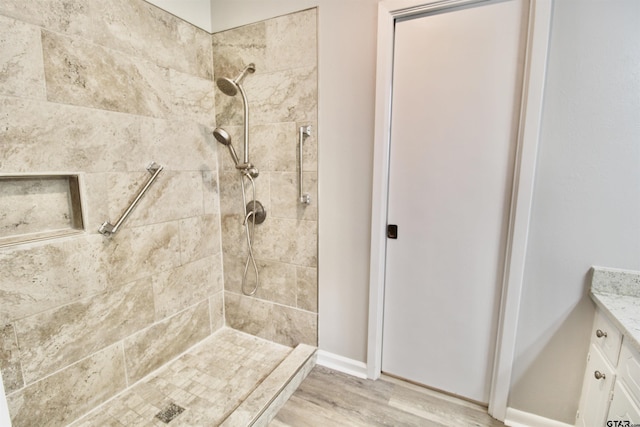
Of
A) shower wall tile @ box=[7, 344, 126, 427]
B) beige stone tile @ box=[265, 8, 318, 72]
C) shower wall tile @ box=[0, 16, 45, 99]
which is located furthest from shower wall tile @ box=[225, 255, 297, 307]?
shower wall tile @ box=[0, 16, 45, 99]

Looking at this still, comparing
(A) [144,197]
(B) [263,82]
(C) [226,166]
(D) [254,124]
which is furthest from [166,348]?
(B) [263,82]

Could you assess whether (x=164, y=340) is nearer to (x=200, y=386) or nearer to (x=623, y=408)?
(x=200, y=386)

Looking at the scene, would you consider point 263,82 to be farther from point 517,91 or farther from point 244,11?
point 517,91

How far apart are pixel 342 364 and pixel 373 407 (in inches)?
13.5

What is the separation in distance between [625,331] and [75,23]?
269 centimetres

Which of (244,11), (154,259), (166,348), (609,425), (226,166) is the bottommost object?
(166,348)

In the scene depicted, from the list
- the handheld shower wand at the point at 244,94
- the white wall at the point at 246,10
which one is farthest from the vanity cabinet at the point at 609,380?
the white wall at the point at 246,10

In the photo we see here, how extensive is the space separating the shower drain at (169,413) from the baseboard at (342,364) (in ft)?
2.90

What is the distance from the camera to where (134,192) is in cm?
166

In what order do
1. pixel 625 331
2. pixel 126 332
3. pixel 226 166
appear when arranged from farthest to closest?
pixel 226 166 < pixel 126 332 < pixel 625 331

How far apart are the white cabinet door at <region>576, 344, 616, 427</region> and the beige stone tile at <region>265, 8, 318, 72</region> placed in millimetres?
2078

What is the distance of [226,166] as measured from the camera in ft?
6.99

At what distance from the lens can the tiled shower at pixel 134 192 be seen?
1.27 metres

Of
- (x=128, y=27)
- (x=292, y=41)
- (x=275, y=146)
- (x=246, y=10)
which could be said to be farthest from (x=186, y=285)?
(x=246, y=10)
